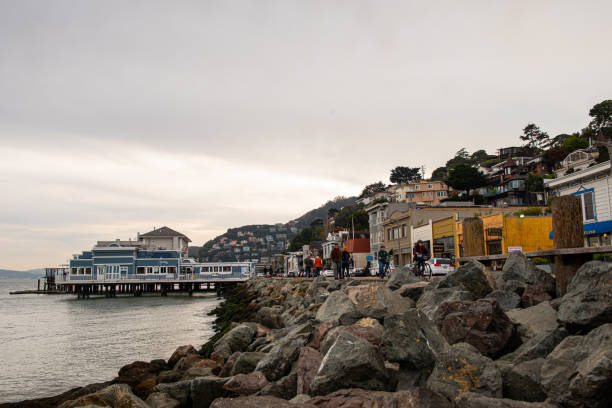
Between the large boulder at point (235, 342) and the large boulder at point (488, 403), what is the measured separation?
30.2 feet

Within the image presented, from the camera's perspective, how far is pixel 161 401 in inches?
376

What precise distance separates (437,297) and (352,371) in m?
3.72

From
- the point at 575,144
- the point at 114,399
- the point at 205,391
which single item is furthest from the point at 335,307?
the point at 575,144

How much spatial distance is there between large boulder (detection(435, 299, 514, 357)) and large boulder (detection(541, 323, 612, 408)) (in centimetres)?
118

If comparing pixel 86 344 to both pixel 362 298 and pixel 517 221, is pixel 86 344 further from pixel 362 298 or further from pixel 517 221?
pixel 517 221

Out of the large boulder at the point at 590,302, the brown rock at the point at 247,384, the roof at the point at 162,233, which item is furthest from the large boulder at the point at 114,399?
the roof at the point at 162,233

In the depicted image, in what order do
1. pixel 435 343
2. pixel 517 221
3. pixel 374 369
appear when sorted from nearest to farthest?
pixel 374 369 → pixel 435 343 → pixel 517 221

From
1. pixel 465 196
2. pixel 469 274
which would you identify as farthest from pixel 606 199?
pixel 465 196

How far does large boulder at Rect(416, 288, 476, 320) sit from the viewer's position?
354 inches

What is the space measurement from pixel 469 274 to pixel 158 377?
7453 millimetres

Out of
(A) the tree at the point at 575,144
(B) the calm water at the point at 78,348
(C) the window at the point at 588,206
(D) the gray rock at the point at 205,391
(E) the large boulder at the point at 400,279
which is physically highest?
→ (A) the tree at the point at 575,144

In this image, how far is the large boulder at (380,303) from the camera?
9445 millimetres

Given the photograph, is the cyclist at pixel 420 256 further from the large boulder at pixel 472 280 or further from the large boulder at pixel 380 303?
the large boulder at pixel 472 280

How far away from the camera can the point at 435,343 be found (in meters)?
7.09
